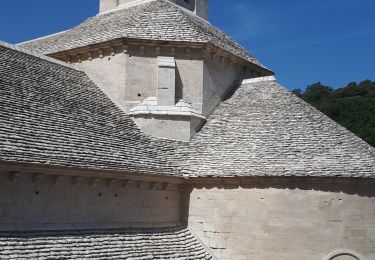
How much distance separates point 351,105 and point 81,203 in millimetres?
37698

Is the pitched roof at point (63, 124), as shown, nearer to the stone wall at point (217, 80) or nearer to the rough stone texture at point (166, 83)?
the rough stone texture at point (166, 83)

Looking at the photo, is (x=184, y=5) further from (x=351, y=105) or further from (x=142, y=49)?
(x=351, y=105)

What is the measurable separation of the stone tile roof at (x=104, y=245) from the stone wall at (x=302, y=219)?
1.48 m

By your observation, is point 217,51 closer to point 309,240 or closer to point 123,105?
point 123,105

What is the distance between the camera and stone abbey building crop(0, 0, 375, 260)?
10750mm

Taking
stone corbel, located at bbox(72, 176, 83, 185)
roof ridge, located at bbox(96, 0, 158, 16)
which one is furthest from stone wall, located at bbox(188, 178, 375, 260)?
roof ridge, located at bbox(96, 0, 158, 16)

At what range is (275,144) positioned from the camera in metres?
14.1

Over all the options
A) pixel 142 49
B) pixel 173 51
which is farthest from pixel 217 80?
pixel 142 49

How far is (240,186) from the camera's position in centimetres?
1366

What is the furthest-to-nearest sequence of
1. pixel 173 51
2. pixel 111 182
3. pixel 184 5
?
pixel 184 5, pixel 173 51, pixel 111 182

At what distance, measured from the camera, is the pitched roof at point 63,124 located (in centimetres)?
1065

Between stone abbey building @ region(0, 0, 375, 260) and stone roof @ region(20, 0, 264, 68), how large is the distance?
9 centimetres

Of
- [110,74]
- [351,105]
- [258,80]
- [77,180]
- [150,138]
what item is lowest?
[77,180]

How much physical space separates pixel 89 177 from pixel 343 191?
6.66m
